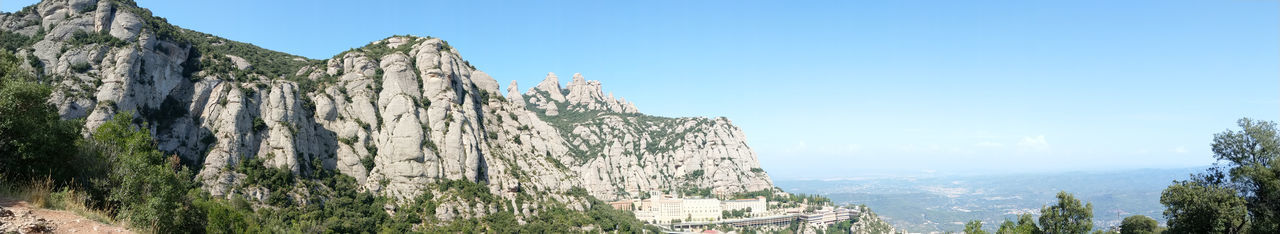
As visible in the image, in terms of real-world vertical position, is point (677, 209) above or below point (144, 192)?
below

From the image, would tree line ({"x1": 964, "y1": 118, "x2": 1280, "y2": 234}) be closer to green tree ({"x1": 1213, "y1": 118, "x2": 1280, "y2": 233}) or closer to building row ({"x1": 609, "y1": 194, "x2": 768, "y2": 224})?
green tree ({"x1": 1213, "y1": 118, "x2": 1280, "y2": 233})

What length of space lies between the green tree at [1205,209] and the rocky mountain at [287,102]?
73.5m

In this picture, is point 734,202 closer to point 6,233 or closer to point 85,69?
point 85,69

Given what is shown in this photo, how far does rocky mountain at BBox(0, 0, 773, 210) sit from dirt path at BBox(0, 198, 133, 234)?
51740 millimetres

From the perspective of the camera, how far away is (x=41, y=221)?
12.8 m

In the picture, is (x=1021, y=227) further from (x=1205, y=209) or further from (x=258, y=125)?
(x=258, y=125)

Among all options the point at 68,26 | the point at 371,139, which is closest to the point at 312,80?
the point at 371,139

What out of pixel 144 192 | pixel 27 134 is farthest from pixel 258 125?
pixel 27 134

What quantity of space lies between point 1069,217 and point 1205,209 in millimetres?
9115

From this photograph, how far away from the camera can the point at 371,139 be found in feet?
273

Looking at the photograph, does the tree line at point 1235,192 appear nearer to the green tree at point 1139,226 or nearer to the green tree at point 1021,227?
the green tree at point 1021,227

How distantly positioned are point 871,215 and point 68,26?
576 feet

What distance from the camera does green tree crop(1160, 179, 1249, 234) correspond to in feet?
98.0

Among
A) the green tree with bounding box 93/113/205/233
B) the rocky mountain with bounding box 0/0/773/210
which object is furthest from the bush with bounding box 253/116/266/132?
the green tree with bounding box 93/113/205/233
